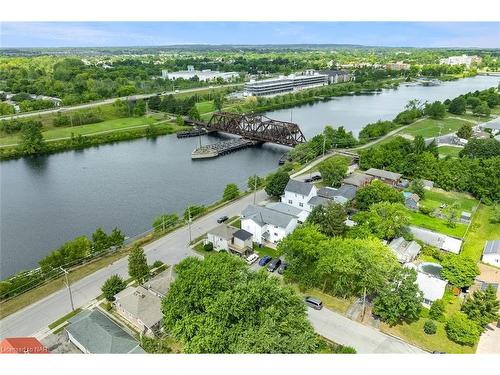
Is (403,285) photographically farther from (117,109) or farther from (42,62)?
(42,62)

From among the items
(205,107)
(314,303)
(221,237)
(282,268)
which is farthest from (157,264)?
(205,107)

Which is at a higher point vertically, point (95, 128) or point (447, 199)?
point (95, 128)

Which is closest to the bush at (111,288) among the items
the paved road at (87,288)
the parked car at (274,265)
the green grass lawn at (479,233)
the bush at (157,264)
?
the paved road at (87,288)

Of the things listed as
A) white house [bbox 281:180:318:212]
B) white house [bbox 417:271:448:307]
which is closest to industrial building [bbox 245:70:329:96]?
white house [bbox 281:180:318:212]

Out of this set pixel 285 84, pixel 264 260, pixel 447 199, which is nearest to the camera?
pixel 264 260

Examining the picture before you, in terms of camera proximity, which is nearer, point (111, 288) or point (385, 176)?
point (111, 288)

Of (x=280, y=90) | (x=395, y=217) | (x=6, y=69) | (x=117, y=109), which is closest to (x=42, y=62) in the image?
(x=6, y=69)

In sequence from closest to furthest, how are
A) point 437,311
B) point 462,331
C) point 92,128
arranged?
point 462,331, point 437,311, point 92,128

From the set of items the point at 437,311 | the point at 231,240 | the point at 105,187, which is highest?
the point at 231,240

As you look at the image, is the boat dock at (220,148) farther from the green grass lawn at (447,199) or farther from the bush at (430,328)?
the bush at (430,328)

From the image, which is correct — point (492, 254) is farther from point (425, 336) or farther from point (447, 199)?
point (447, 199)
